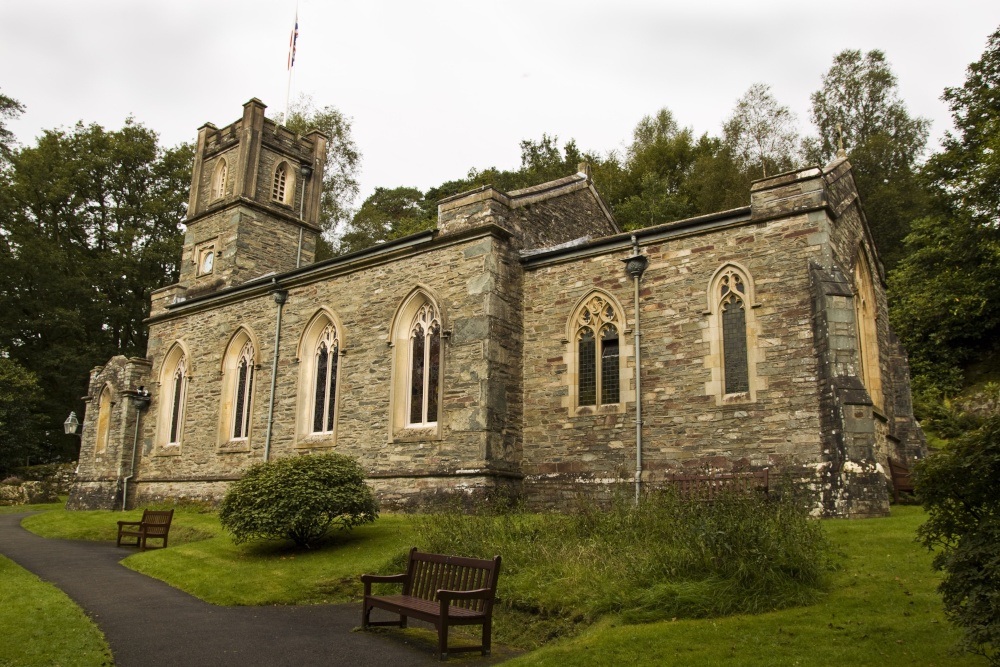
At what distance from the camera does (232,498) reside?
1378cm

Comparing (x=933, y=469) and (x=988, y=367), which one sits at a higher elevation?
(x=988, y=367)

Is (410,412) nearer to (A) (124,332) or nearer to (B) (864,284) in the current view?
(B) (864,284)

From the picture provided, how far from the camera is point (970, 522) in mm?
5820

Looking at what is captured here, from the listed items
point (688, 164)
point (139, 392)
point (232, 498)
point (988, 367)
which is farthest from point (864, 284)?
point (688, 164)

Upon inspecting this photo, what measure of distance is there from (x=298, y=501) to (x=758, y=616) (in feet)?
27.0

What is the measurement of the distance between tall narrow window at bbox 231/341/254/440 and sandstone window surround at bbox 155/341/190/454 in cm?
264

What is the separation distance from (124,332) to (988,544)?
42562 mm

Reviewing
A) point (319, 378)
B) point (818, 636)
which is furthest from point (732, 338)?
point (319, 378)

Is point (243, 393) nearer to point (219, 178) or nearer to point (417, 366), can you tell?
point (417, 366)

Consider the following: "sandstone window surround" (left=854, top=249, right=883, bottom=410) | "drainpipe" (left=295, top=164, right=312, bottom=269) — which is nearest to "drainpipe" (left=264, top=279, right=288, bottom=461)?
"drainpipe" (left=295, top=164, right=312, bottom=269)

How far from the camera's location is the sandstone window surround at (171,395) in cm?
2398

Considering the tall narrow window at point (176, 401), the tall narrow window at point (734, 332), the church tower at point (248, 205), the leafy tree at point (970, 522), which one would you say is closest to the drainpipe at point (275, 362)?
the tall narrow window at point (176, 401)

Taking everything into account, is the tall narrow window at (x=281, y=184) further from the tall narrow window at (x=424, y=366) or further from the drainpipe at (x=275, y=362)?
the tall narrow window at (x=424, y=366)

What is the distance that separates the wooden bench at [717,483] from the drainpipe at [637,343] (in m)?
0.71
